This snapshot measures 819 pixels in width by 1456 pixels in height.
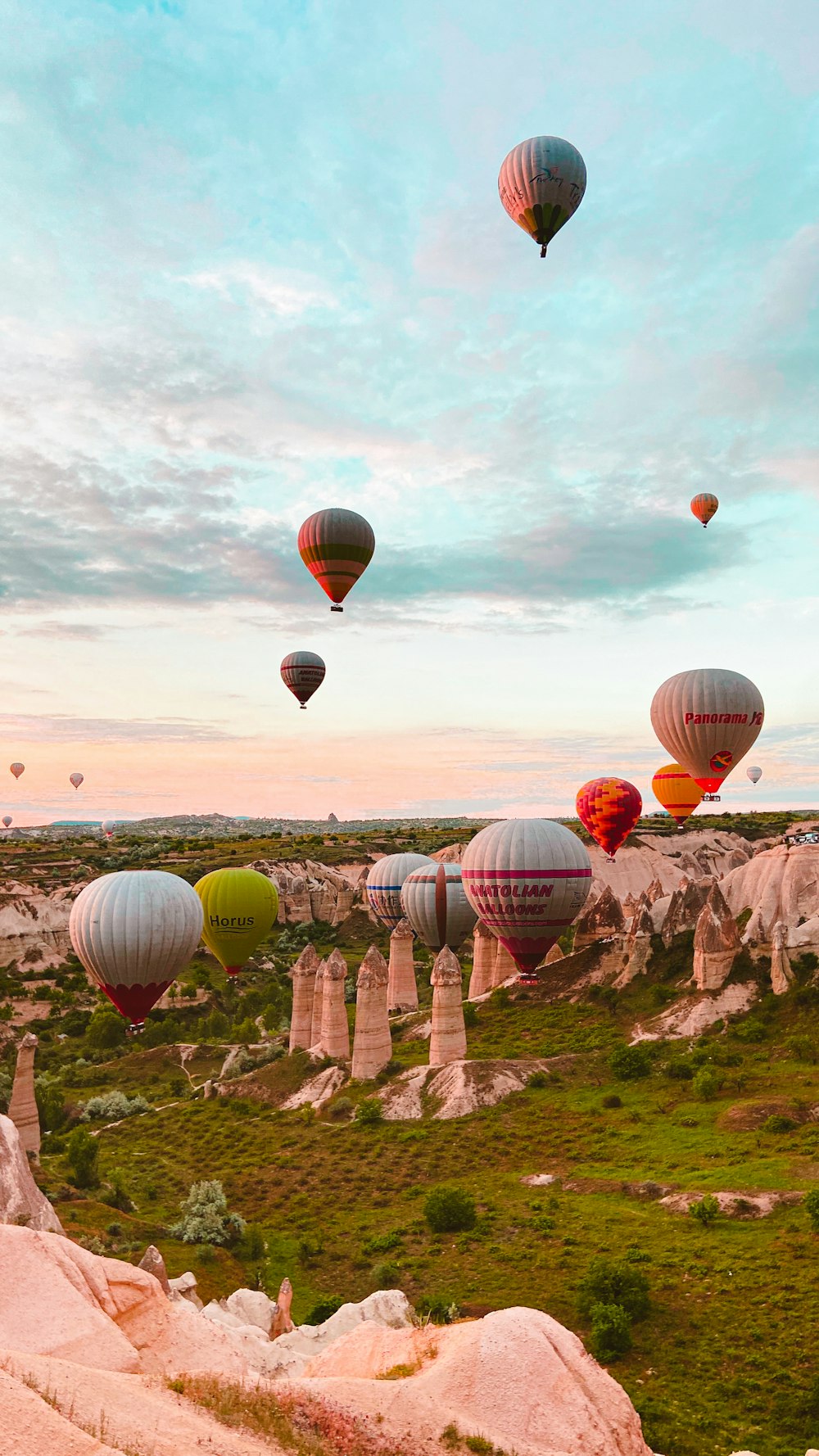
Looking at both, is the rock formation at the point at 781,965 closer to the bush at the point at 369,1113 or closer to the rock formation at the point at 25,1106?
the bush at the point at 369,1113

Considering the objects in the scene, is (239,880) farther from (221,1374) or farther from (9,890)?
(9,890)

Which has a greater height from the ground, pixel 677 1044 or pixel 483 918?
pixel 483 918

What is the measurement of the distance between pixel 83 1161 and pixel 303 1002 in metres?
22.7

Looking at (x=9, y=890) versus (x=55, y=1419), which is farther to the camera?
(x=9, y=890)

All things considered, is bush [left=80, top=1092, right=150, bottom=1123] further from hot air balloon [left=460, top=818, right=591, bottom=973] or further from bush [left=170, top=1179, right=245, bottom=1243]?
hot air balloon [left=460, top=818, right=591, bottom=973]

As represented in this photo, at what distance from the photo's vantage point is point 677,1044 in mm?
54438

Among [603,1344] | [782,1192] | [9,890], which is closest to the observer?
[603,1344]

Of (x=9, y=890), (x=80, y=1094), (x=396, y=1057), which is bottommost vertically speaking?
(x=80, y=1094)

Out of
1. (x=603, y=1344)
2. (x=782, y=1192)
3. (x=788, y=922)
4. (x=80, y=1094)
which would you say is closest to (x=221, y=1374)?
(x=603, y=1344)

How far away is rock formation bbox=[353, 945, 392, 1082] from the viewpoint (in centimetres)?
5650

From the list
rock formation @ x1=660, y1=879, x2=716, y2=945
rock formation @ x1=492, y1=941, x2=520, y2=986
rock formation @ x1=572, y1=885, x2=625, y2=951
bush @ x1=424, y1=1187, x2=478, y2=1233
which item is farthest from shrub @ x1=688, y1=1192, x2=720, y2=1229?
rock formation @ x1=492, y1=941, x2=520, y2=986

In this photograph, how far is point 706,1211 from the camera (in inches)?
1328

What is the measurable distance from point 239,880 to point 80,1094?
29053mm

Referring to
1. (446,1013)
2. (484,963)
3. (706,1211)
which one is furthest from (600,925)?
(706,1211)
